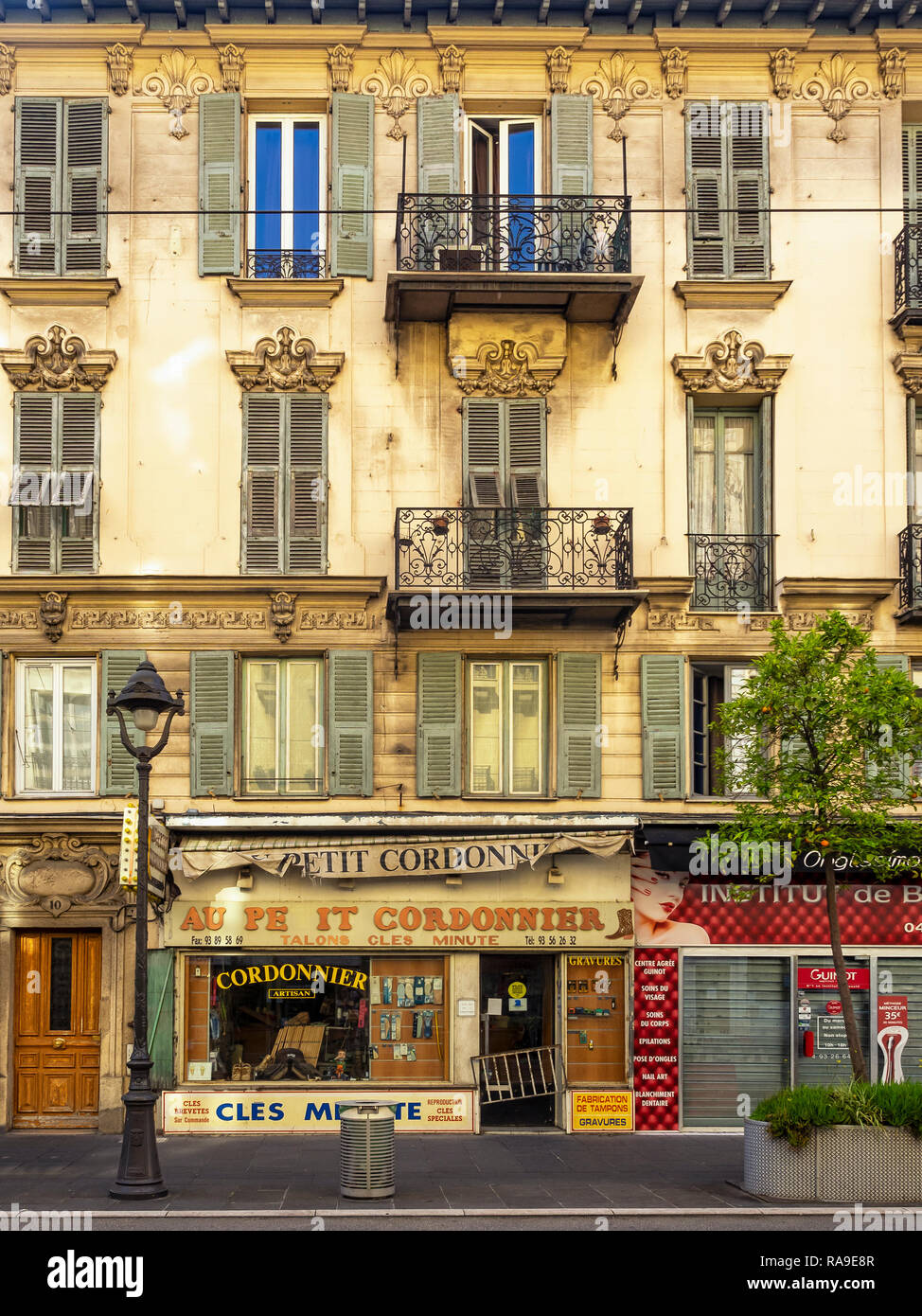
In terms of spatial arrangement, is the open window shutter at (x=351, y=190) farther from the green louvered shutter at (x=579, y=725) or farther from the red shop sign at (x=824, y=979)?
the red shop sign at (x=824, y=979)

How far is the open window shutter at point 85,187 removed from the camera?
20.1 metres

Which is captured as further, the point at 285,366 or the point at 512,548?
the point at 285,366

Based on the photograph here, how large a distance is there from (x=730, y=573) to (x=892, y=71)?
7.47 metres

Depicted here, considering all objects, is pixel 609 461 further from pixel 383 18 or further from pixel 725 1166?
pixel 725 1166

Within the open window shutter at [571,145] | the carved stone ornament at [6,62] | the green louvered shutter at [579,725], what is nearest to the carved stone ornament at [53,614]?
the green louvered shutter at [579,725]

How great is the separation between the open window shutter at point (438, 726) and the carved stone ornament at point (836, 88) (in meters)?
9.26

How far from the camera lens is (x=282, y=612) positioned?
64.1 ft

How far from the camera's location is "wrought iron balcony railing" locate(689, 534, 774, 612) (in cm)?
2008

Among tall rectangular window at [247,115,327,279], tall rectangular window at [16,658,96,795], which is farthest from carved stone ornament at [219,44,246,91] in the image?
tall rectangular window at [16,658,96,795]

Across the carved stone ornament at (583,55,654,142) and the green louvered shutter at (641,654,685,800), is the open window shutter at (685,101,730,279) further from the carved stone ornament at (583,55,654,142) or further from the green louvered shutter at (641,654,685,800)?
the green louvered shutter at (641,654,685,800)

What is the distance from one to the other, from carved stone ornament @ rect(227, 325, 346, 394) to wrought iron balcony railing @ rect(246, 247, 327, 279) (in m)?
0.85

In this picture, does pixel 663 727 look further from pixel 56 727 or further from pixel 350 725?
pixel 56 727

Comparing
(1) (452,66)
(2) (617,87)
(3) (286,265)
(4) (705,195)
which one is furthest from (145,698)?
(2) (617,87)

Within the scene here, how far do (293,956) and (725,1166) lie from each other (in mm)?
6112
